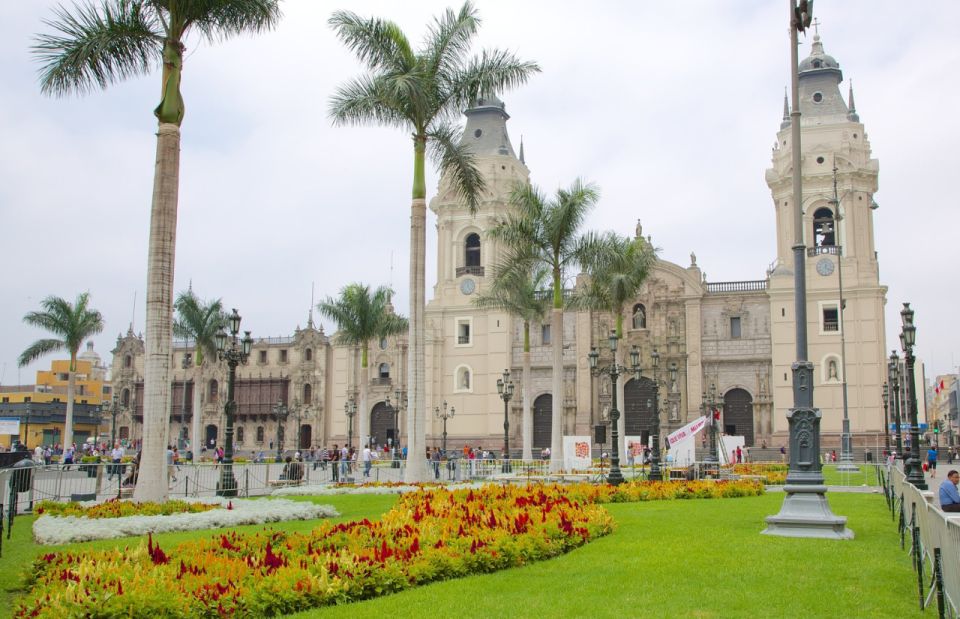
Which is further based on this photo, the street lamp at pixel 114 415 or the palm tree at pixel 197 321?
the street lamp at pixel 114 415

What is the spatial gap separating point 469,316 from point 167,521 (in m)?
43.8

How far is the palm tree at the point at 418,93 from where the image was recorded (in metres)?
22.4

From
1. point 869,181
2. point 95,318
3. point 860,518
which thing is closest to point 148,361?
point 860,518

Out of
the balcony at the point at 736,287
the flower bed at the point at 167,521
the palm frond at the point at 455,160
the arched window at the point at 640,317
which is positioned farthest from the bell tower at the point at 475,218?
the flower bed at the point at 167,521

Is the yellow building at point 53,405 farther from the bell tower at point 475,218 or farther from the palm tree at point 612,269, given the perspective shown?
the palm tree at point 612,269

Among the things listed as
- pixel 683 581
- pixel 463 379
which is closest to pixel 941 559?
pixel 683 581

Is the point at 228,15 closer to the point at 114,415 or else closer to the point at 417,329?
the point at 417,329

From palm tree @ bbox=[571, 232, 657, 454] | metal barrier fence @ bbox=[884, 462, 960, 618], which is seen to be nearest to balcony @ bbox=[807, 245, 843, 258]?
palm tree @ bbox=[571, 232, 657, 454]

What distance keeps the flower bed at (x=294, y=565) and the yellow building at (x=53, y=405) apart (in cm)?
6564

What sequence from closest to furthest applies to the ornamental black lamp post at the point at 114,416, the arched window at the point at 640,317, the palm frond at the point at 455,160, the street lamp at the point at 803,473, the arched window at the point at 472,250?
the street lamp at the point at 803,473
the palm frond at the point at 455,160
the arched window at the point at 640,317
the arched window at the point at 472,250
the ornamental black lamp post at the point at 114,416

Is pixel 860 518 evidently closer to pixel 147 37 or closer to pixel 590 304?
pixel 147 37

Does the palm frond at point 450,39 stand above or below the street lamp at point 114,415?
above

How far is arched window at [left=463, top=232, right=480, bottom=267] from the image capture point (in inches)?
2325

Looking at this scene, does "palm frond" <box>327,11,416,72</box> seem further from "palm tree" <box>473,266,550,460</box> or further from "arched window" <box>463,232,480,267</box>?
"arched window" <box>463,232,480,267</box>
